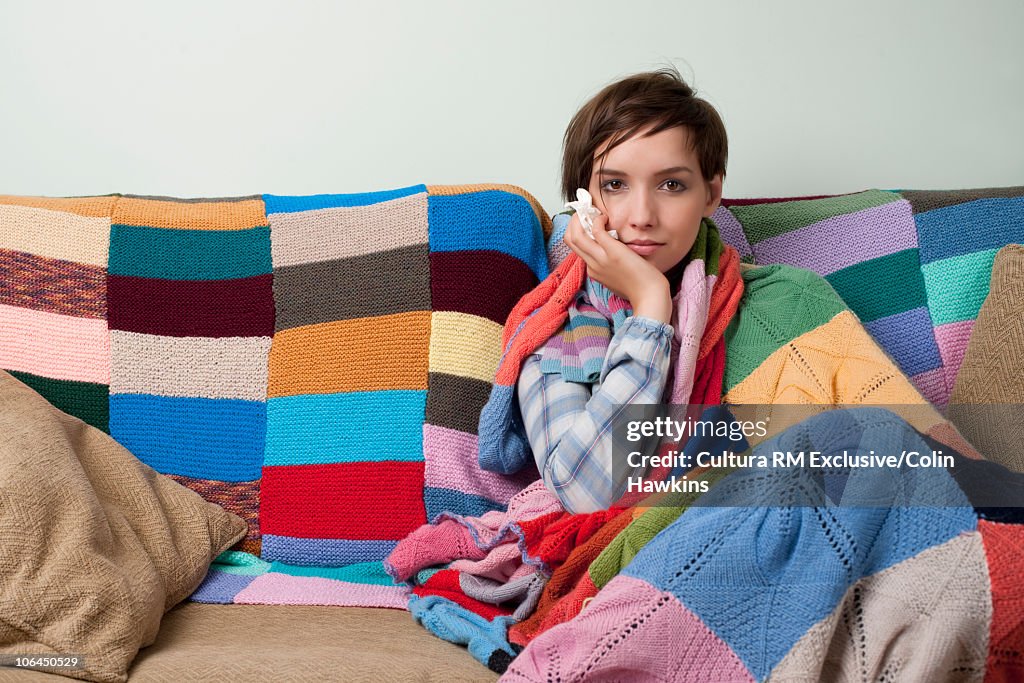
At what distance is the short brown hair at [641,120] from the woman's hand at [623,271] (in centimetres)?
10

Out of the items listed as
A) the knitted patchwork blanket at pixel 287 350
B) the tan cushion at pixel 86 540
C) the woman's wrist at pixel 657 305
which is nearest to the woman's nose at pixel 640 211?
the woman's wrist at pixel 657 305

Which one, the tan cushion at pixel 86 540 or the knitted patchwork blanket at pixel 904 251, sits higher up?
the knitted patchwork blanket at pixel 904 251

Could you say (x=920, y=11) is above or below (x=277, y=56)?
above

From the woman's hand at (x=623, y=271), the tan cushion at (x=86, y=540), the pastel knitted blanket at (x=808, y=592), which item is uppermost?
the woman's hand at (x=623, y=271)

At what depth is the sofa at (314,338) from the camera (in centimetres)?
147

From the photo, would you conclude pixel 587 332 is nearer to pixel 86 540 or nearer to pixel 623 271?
pixel 623 271

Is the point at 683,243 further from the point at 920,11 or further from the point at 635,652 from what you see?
the point at 920,11

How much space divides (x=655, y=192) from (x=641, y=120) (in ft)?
0.36

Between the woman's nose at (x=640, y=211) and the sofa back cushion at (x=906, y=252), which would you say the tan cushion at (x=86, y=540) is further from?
the sofa back cushion at (x=906, y=252)

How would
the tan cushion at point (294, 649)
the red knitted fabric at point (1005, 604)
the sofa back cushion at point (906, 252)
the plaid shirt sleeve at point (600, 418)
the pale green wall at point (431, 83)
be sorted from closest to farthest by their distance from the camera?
the red knitted fabric at point (1005, 604) < the tan cushion at point (294, 649) < the plaid shirt sleeve at point (600, 418) < the sofa back cushion at point (906, 252) < the pale green wall at point (431, 83)

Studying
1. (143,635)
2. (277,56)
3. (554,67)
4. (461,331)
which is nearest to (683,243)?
(461,331)

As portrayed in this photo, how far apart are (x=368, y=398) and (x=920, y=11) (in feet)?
4.80

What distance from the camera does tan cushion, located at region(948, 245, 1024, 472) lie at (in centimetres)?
136

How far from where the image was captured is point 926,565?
89cm
